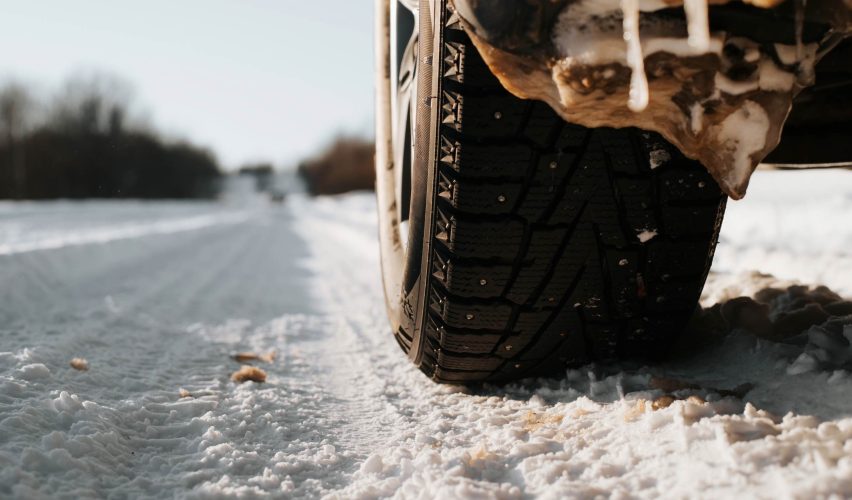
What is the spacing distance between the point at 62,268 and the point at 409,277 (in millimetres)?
3418

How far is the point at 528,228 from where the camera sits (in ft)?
4.35

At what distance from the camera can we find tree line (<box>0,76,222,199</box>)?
118 feet

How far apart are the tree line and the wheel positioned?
1494 inches

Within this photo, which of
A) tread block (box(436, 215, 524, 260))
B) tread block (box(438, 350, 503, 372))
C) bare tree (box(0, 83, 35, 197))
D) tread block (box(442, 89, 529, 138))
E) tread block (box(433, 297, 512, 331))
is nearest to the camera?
tread block (box(442, 89, 529, 138))

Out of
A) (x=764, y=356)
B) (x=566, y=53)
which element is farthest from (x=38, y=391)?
(x=764, y=356)

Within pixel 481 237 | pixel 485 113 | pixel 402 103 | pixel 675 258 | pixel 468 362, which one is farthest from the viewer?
pixel 402 103

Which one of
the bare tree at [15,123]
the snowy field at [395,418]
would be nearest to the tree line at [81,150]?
the bare tree at [15,123]

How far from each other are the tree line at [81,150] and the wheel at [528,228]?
124 feet

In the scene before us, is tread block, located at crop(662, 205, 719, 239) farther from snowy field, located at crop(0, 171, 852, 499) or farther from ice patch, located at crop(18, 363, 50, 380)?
ice patch, located at crop(18, 363, 50, 380)

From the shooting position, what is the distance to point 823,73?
1169 mm

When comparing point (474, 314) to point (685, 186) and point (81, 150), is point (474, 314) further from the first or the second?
point (81, 150)

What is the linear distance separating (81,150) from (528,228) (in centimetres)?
4519

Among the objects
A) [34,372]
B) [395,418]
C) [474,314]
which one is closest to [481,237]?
[474,314]

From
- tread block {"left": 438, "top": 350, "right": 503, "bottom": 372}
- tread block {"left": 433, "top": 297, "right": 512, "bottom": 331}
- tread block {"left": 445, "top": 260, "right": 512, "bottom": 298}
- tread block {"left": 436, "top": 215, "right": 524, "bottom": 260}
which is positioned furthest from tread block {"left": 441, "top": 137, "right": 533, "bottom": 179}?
tread block {"left": 438, "top": 350, "right": 503, "bottom": 372}
